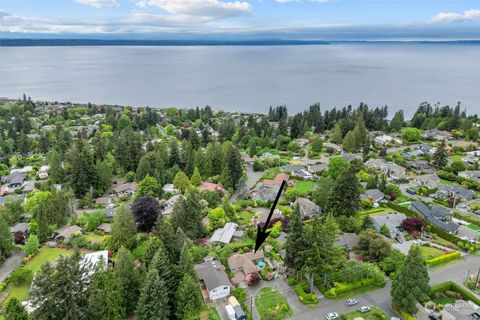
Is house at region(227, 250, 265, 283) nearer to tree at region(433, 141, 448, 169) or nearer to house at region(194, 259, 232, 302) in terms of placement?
house at region(194, 259, 232, 302)

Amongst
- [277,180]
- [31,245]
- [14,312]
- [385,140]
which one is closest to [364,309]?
[14,312]

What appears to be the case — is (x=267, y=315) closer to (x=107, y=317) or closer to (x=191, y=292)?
(x=191, y=292)

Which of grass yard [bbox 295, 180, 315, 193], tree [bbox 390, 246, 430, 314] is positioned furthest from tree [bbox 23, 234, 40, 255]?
grass yard [bbox 295, 180, 315, 193]

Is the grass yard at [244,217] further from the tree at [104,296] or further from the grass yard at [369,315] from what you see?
the tree at [104,296]

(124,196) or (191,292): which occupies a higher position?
(191,292)

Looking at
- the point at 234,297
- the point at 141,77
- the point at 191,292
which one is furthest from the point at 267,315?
the point at 141,77

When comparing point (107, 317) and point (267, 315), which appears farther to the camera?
point (267, 315)
